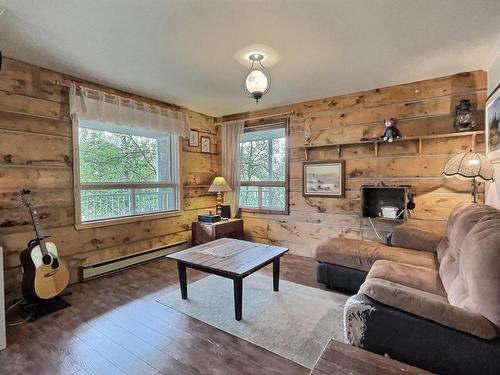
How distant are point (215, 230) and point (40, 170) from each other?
2225 millimetres

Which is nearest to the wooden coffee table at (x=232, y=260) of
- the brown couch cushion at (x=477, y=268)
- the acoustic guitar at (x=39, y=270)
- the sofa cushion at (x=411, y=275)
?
the sofa cushion at (x=411, y=275)

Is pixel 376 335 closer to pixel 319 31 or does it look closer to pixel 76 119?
pixel 319 31

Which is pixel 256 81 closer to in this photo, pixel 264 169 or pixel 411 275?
pixel 411 275

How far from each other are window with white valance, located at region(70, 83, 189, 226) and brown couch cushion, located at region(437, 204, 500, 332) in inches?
135

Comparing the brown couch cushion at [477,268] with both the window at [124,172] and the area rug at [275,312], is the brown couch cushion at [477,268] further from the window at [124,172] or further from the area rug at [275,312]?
the window at [124,172]

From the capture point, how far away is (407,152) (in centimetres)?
326

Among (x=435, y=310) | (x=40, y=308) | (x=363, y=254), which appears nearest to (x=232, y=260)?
(x=363, y=254)

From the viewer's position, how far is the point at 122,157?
11.5 feet

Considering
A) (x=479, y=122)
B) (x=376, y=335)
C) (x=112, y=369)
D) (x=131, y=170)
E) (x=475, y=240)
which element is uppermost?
(x=479, y=122)

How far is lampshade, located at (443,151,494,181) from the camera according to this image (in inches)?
91.4

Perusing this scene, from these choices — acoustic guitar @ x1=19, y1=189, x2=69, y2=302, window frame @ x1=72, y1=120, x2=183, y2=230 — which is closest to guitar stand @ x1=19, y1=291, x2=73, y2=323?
acoustic guitar @ x1=19, y1=189, x2=69, y2=302

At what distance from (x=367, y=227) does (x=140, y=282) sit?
2926 millimetres

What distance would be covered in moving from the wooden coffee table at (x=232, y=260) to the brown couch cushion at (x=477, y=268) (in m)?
1.35

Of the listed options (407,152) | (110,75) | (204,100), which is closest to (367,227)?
(407,152)
